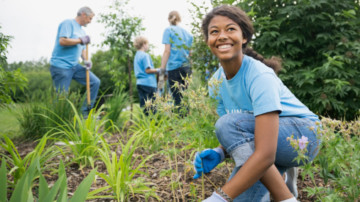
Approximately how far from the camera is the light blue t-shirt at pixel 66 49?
470 centimetres

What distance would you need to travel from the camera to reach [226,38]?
173cm

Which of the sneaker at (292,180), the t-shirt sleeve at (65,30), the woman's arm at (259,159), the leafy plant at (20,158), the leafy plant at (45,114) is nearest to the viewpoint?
the woman's arm at (259,159)

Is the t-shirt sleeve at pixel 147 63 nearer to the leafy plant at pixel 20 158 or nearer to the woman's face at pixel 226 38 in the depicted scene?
the leafy plant at pixel 20 158

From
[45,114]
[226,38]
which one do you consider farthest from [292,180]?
[45,114]

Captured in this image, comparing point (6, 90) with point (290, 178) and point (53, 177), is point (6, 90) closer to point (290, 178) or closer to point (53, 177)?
point (53, 177)

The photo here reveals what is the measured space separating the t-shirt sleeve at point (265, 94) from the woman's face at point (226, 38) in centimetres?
24

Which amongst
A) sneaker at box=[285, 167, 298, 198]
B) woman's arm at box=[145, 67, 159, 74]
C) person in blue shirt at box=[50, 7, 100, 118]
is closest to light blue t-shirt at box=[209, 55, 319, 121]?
sneaker at box=[285, 167, 298, 198]

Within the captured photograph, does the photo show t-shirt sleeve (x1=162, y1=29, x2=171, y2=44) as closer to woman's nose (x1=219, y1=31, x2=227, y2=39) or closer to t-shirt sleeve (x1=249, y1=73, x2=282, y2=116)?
woman's nose (x1=219, y1=31, x2=227, y2=39)

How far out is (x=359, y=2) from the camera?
11.9ft

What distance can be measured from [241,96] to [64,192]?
1.15m

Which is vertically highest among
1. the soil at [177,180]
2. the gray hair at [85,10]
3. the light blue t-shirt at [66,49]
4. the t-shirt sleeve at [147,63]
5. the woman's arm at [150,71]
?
the gray hair at [85,10]

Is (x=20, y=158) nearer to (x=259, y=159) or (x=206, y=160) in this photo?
(x=206, y=160)

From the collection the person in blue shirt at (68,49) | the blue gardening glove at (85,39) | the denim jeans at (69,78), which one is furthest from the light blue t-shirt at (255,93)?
the blue gardening glove at (85,39)

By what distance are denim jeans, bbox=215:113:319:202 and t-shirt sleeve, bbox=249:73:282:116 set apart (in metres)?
0.19
